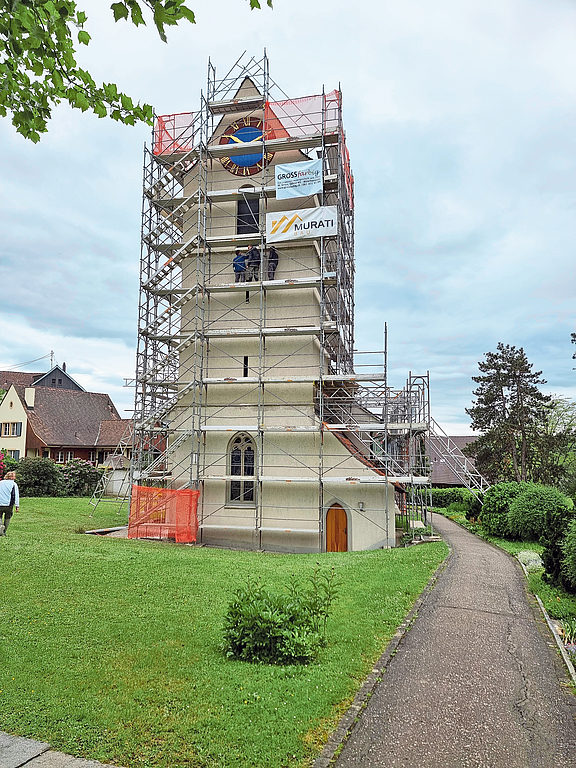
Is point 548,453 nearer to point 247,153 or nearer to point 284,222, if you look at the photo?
point 284,222

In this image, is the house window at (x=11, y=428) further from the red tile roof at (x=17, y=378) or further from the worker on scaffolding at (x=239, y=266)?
the worker on scaffolding at (x=239, y=266)

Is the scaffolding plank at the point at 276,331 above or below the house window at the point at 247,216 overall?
below

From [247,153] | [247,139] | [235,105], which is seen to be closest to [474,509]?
[247,153]

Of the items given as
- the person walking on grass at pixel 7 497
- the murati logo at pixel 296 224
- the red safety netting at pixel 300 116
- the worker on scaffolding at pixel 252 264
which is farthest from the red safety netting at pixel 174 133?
the person walking on grass at pixel 7 497

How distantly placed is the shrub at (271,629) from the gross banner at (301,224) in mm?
16483

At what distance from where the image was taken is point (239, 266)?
23.9 m

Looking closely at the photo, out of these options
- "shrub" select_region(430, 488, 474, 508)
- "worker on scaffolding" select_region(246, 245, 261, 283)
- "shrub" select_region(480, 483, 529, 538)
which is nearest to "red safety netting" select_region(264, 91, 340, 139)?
"worker on scaffolding" select_region(246, 245, 261, 283)

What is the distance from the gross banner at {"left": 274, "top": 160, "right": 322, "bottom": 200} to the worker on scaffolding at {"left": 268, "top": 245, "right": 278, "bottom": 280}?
7.18 ft

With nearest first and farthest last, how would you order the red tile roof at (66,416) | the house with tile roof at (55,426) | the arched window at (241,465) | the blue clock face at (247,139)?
the arched window at (241,465) < the blue clock face at (247,139) < the house with tile roof at (55,426) < the red tile roof at (66,416)

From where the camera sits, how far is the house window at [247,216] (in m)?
24.2

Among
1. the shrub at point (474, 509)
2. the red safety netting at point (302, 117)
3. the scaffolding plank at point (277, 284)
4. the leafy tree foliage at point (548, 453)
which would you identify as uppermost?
the red safety netting at point (302, 117)

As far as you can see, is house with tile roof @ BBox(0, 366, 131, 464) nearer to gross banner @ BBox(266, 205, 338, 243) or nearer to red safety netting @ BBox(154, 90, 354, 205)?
gross banner @ BBox(266, 205, 338, 243)

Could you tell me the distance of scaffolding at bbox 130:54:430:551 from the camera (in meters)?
21.7

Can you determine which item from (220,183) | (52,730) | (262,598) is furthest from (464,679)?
(220,183)
